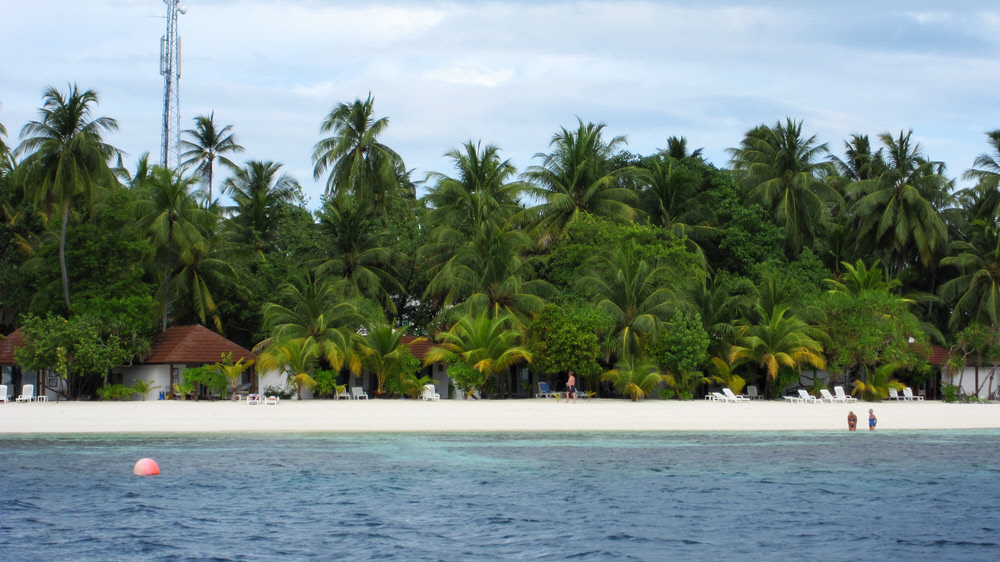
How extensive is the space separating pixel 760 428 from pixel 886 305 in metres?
12.0

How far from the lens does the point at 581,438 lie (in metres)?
24.3

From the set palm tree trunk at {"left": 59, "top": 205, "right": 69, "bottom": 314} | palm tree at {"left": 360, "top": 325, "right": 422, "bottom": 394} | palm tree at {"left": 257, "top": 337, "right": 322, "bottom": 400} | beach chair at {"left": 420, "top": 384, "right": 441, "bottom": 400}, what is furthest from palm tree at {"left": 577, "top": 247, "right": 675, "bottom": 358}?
palm tree trunk at {"left": 59, "top": 205, "right": 69, "bottom": 314}

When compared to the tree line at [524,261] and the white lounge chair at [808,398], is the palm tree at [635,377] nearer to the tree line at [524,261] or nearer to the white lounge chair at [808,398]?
the tree line at [524,261]

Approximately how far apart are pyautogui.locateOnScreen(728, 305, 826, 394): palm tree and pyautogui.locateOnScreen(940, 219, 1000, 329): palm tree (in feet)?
36.0

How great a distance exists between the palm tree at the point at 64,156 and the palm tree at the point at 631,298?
1952 cm

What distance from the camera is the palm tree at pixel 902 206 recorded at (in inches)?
1725

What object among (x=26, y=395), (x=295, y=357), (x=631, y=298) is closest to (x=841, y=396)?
(x=631, y=298)

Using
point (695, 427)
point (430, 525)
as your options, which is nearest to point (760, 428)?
point (695, 427)

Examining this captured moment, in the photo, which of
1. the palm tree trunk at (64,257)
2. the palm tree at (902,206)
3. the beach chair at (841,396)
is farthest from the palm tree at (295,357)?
the palm tree at (902,206)

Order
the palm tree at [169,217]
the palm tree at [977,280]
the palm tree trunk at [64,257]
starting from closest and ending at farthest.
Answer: the palm tree trunk at [64,257] → the palm tree at [169,217] → the palm tree at [977,280]

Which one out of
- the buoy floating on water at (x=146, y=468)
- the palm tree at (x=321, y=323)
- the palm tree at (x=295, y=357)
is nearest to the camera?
the buoy floating on water at (x=146, y=468)

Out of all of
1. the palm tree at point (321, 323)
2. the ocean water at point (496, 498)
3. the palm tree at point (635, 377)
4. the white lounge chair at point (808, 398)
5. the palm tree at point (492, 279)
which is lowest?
the ocean water at point (496, 498)

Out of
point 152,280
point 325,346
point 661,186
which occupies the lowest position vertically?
point 325,346

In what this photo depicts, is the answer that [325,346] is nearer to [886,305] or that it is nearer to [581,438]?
[581,438]
